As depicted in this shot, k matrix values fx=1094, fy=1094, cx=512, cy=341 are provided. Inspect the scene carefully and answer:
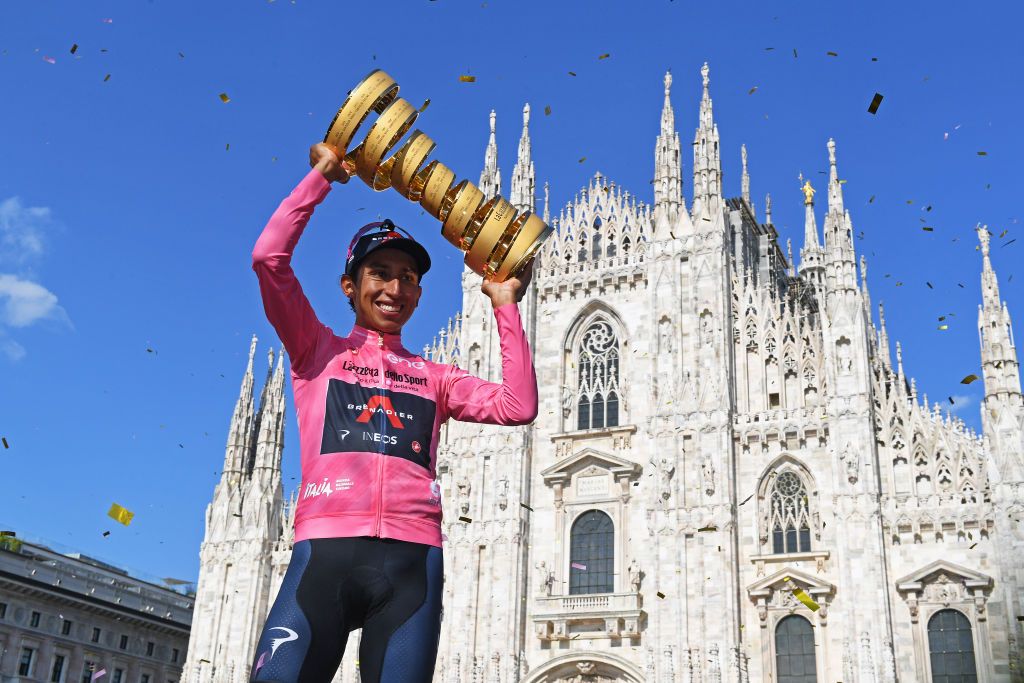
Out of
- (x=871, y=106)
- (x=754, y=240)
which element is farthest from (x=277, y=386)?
(x=871, y=106)

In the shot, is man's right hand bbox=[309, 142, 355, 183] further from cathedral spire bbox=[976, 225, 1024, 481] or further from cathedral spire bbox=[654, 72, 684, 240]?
cathedral spire bbox=[654, 72, 684, 240]

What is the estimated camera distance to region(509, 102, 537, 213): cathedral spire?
31.8 metres

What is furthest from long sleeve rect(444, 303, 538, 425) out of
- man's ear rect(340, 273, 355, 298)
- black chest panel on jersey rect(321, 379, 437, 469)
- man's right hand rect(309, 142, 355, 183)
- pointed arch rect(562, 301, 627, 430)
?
pointed arch rect(562, 301, 627, 430)

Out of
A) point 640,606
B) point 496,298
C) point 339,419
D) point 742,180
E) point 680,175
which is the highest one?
point 742,180

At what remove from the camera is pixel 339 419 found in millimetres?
4277

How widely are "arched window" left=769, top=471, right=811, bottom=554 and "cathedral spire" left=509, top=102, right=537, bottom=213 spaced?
10900mm

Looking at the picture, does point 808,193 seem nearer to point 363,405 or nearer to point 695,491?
point 695,491

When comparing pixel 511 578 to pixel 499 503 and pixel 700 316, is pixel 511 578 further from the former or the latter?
pixel 700 316

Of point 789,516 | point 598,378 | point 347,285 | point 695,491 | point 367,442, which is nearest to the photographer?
point 367,442

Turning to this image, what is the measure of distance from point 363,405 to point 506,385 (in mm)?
616

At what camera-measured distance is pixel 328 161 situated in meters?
4.39

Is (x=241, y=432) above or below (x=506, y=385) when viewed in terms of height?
above

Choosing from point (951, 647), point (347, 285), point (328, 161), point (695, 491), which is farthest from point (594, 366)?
point (328, 161)

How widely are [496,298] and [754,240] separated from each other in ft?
110
